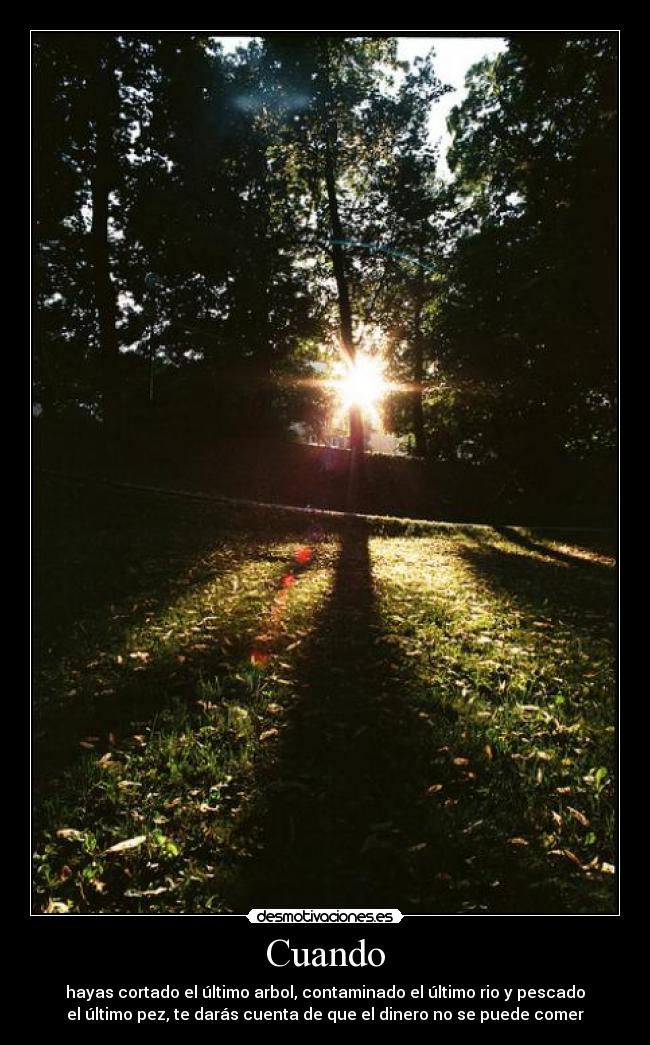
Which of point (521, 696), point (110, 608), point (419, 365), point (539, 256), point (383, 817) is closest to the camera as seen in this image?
point (383, 817)

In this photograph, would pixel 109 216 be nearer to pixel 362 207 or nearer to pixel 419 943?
pixel 362 207

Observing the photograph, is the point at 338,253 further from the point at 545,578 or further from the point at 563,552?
the point at 545,578

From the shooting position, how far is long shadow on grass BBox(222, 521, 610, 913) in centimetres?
226

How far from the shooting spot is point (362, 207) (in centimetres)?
1680

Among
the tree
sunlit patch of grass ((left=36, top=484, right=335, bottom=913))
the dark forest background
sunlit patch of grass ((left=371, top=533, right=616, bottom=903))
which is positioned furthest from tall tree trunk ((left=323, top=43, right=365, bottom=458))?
sunlit patch of grass ((left=36, top=484, right=335, bottom=913))

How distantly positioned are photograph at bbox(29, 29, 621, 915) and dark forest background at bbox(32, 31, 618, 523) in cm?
11

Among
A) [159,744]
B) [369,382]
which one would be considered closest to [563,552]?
[159,744]

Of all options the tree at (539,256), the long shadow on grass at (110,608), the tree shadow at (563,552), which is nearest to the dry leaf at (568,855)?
the long shadow on grass at (110,608)

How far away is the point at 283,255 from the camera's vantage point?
58.6 feet

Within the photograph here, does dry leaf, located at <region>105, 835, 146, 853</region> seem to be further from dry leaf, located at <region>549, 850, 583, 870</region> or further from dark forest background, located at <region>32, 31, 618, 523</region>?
dark forest background, located at <region>32, 31, 618, 523</region>

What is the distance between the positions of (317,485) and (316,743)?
A: 570 inches
